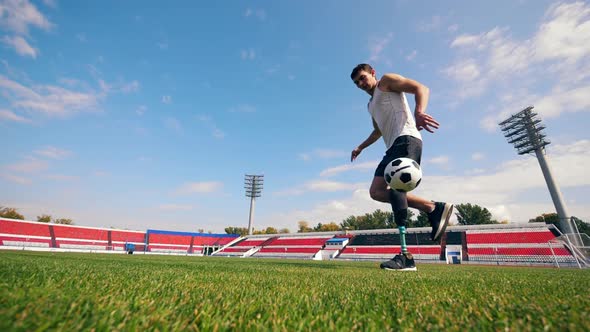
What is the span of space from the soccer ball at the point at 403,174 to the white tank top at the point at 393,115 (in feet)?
1.51

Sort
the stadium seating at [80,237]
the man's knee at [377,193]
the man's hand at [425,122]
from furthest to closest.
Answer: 1. the stadium seating at [80,237]
2. the man's knee at [377,193]
3. the man's hand at [425,122]

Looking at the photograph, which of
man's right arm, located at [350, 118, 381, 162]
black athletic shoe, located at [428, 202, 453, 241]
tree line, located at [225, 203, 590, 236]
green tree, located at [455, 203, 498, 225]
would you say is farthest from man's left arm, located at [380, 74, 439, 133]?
green tree, located at [455, 203, 498, 225]

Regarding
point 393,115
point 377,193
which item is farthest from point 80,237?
point 393,115

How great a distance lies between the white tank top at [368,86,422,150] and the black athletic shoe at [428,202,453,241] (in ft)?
3.33

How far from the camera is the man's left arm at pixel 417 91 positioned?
10.7 feet

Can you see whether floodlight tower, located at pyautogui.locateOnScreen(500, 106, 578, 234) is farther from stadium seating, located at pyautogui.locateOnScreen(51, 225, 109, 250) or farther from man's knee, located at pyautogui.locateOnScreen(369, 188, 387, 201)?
stadium seating, located at pyautogui.locateOnScreen(51, 225, 109, 250)

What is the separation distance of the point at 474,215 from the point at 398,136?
59138mm

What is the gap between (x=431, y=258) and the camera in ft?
90.9

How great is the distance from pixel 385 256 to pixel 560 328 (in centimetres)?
3225

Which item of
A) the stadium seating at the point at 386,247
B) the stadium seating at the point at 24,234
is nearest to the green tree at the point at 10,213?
the stadium seating at the point at 24,234

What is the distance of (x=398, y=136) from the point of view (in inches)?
149

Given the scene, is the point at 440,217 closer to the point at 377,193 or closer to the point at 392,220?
the point at 377,193

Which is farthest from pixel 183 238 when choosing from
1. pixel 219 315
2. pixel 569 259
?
pixel 219 315

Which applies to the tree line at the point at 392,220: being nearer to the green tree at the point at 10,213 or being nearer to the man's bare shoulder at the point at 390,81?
the green tree at the point at 10,213
